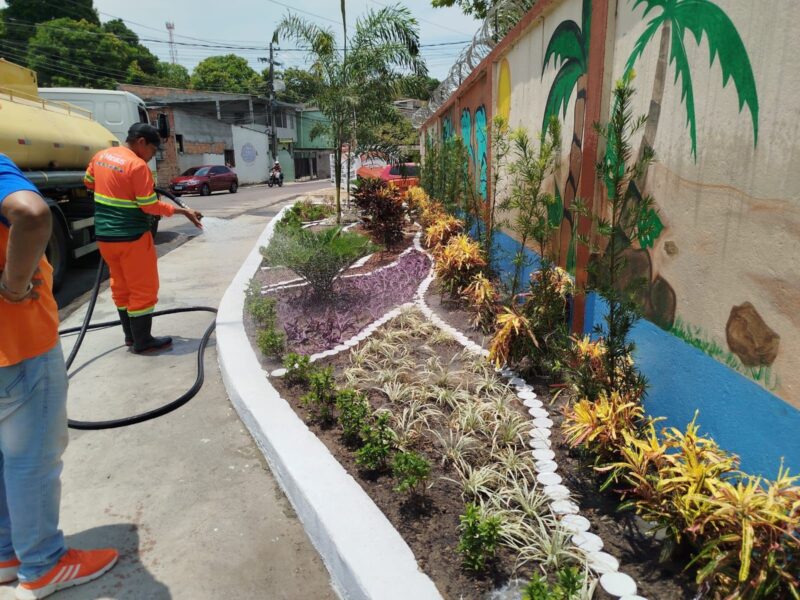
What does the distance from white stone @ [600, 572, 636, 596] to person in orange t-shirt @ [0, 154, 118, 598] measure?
6.79 feet

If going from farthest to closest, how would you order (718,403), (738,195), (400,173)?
(400,173) → (718,403) → (738,195)

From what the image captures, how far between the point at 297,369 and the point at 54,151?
6.42 meters

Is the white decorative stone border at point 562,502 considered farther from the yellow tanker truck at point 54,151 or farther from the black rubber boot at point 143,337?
the yellow tanker truck at point 54,151

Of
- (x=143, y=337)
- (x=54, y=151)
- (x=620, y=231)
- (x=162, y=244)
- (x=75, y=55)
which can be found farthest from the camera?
(x=75, y=55)

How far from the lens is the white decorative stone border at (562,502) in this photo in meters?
2.01

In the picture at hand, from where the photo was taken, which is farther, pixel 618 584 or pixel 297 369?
pixel 297 369

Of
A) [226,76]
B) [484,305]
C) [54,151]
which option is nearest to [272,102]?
[226,76]

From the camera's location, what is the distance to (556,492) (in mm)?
2516

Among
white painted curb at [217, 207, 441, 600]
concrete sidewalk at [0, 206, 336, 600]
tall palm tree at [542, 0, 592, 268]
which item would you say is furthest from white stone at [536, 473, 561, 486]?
tall palm tree at [542, 0, 592, 268]

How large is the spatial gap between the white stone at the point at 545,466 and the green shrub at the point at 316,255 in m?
3.16

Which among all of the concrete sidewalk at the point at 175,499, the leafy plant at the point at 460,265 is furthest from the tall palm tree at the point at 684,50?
the concrete sidewalk at the point at 175,499

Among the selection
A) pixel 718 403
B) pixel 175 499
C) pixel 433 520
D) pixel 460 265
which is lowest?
pixel 175 499

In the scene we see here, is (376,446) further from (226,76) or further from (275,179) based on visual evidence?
(226,76)

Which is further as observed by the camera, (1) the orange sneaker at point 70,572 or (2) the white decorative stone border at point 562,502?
(1) the orange sneaker at point 70,572
